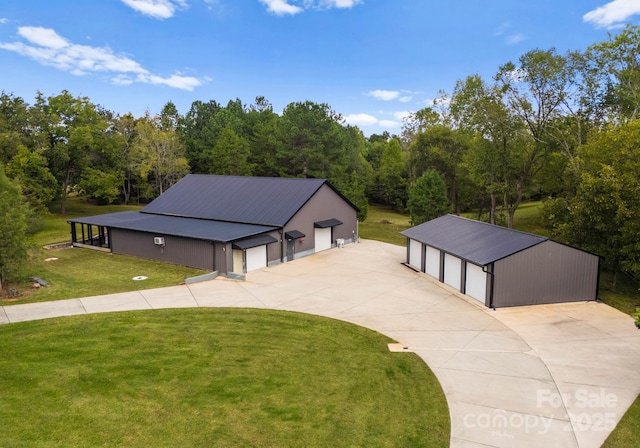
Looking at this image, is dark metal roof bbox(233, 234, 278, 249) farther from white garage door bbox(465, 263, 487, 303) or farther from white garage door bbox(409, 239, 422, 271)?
white garage door bbox(465, 263, 487, 303)

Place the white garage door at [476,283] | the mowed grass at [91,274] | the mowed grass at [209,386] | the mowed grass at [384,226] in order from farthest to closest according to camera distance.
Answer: the mowed grass at [384,226] → the mowed grass at [91,274] → the white garage door at [476,283] → the mowed grass at [209,386]

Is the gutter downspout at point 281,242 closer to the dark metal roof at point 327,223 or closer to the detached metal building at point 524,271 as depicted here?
the dark metal roof at point 327,223

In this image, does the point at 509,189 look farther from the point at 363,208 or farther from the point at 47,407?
the point at 47,407

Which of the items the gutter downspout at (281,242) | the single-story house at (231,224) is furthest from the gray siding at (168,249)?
the gutter downspout at (281,242)

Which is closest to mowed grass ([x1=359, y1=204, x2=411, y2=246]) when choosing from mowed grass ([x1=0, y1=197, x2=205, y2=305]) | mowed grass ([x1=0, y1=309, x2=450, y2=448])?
mowed grass ([x1=0, y1=197, x2=205, y2=305])

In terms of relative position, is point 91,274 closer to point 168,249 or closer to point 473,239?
point 168,249
